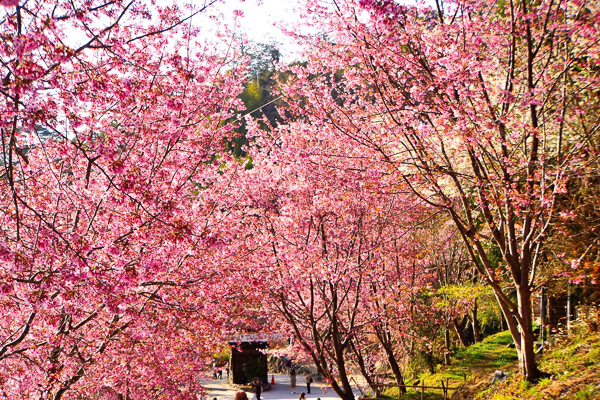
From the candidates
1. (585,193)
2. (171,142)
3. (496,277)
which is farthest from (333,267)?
(585,193)

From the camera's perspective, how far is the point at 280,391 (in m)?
25.2

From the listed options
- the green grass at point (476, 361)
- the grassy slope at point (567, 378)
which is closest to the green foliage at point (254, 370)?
the green grass at point (476, 361)

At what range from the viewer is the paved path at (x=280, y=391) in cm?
2306

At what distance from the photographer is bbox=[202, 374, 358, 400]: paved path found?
2306 cm

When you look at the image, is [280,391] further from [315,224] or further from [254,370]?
[315,224]

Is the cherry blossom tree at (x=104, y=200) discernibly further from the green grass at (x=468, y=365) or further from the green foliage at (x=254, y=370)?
the green foliage at (x=254, y=370)

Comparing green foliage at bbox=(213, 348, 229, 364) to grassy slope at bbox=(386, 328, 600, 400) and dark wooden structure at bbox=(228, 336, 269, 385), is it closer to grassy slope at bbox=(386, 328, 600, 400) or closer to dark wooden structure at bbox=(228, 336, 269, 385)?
→ dark wooden structure at bbox=(228, 336, 269, 385)

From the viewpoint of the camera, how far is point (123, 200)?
5184 mm

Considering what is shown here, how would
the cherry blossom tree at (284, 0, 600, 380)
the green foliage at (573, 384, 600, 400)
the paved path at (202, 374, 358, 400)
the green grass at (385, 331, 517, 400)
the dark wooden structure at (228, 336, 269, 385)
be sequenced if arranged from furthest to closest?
the dark wooden structure at (228, 336, 269, 385) → the paved path at (202, 374, 358, 400) → the green grass at (385, 331, 517, 400) → the cherry blossom tree at (284, 0, 600, 380) → the green foliage at (573, 384, 600, 400)

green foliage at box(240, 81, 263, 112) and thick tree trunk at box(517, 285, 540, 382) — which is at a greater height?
green foliage at box(240, 81, 263, 112)

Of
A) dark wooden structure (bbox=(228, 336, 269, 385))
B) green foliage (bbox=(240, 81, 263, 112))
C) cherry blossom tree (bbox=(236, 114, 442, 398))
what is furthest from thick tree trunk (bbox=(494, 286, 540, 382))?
green foliage (bbox=(240, 81, 263, 112))

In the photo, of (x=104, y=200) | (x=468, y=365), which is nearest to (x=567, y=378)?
(x=104, y=200)

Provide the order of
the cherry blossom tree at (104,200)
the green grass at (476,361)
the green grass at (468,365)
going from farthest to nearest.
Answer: the green grass at (476,361), the green grass at (468,365), the cherry blossom tree at (104,200)

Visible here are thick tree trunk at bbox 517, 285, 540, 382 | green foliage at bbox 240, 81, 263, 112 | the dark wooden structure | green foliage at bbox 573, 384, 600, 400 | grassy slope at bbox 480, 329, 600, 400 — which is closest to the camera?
green foliage at bbox 573, 384, 600, 400
